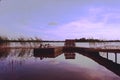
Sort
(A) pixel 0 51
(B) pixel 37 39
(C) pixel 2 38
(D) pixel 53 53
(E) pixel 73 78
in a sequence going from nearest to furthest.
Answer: (E) pixel 73 78 < (D) pixel 53 53 < (A) pixel 0 51 < (C) pixel 2 38 < (B) pixel 37 39

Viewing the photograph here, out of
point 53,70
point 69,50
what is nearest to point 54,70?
point 53,70

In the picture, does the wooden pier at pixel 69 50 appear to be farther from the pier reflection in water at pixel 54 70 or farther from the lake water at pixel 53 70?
the lake water at pixel 53 70

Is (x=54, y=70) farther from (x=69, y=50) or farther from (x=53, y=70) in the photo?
(x=69, y=50)

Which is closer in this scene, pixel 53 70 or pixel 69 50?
pixel 53 70

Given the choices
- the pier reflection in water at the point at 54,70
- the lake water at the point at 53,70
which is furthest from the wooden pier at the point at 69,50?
the lake water at the point at 53,70

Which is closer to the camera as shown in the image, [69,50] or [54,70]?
[54,70]

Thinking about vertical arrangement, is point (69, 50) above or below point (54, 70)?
above

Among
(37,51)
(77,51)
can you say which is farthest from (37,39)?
(37,51)

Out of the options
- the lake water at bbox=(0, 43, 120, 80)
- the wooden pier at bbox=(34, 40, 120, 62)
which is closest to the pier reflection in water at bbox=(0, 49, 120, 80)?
the lake water at bbox=(0, 43, 120, 80)

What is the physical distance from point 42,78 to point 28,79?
1.34 meters

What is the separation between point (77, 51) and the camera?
50.7 meters

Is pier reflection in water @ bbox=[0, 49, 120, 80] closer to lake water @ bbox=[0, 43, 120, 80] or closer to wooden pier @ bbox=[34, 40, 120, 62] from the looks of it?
lake water @ bbox=[0, 43, 120, 80]

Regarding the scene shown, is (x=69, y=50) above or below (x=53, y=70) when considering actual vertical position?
above

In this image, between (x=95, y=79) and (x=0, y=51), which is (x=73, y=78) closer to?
(x=95, y=79)
